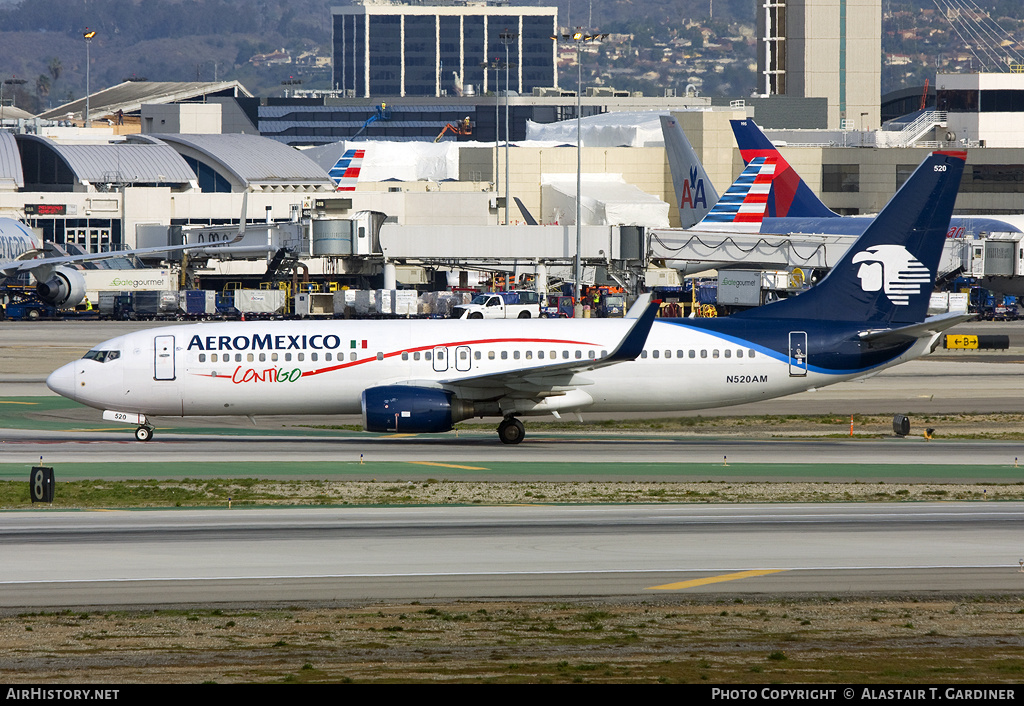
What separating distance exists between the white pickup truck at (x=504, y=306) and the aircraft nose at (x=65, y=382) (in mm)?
43125

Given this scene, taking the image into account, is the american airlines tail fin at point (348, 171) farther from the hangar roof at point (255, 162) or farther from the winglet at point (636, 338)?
the winglet at point (636, 338)

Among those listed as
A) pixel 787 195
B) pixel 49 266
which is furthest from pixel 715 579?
pixel 787 195

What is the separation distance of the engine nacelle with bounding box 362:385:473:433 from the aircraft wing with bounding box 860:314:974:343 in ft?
43.8

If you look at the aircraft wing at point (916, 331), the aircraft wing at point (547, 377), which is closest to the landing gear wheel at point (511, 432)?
the aircraft wing at point (547, 377)

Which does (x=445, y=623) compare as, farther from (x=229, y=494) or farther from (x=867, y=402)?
(x=867, y=402)

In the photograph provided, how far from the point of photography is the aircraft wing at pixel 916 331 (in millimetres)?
37375

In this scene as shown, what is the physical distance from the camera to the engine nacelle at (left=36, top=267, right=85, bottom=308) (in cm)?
8362

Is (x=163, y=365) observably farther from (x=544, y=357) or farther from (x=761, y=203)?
(x=761, y=203)

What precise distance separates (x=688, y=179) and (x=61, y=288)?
4819 cm

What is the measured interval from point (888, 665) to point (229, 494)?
18.0m

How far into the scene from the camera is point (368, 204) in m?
114

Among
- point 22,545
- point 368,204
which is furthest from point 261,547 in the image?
point 368,204

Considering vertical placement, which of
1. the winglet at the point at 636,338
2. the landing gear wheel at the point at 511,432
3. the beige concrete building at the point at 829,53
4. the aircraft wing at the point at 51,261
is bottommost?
the landing gear wheel at the point at 511,432

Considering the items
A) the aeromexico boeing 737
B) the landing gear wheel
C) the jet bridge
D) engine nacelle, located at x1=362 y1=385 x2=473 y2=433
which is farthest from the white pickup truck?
engine nacelle, located at x1=362 y1=385 x2=473 y2=433
